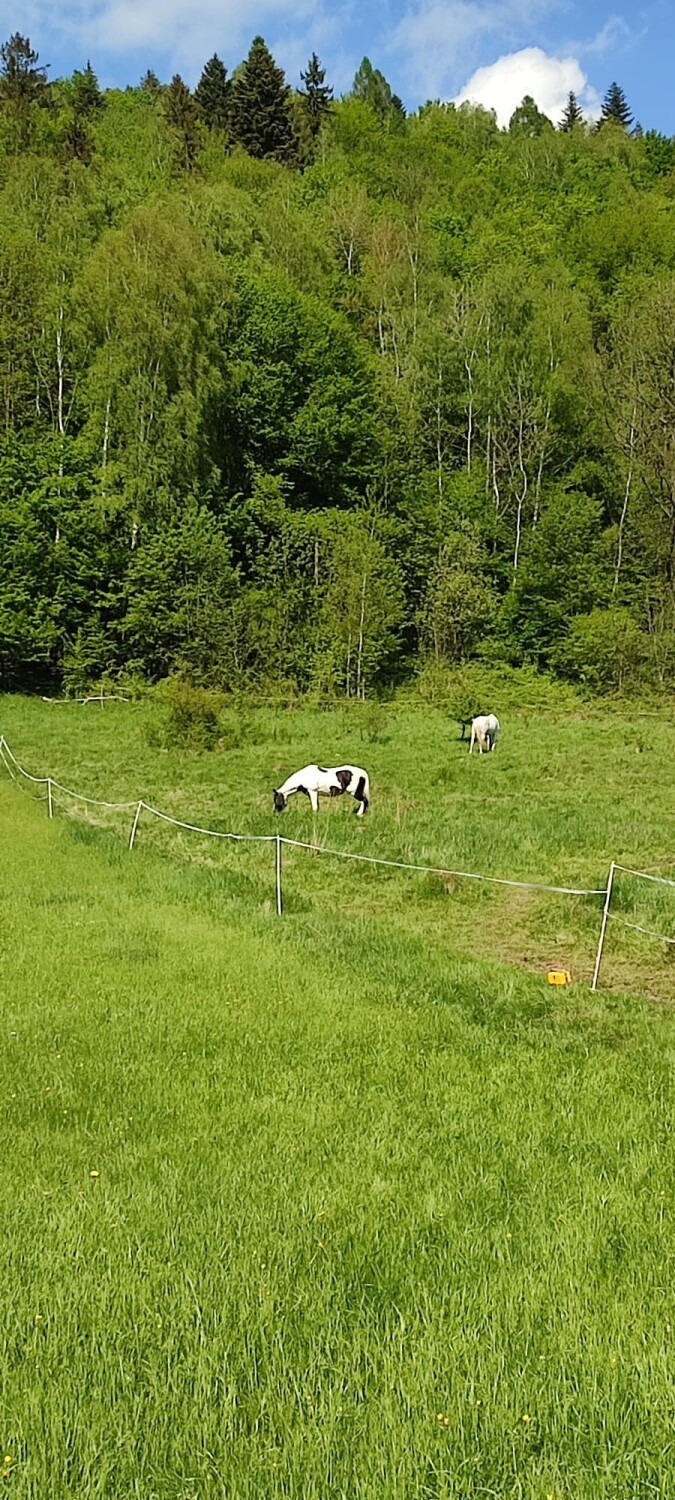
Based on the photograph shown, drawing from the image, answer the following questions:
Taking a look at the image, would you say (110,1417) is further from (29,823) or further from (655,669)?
(655,669)

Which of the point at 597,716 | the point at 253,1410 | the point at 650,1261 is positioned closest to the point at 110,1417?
the point at 253,1410

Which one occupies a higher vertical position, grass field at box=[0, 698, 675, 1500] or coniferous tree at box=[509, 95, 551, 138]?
coniferous tree at box=[509, 95, 551, 138]

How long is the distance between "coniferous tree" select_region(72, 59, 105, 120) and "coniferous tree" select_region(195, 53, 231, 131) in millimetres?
8501

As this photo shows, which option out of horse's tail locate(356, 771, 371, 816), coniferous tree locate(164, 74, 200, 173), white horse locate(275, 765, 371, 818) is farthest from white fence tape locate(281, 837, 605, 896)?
coniferous tree locate(164, 74, 200, 173)

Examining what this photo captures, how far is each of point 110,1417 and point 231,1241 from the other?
134 cm

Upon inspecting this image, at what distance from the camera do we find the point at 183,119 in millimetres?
77875

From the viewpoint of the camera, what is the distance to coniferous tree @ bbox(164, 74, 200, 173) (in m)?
71.8

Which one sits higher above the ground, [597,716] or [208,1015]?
[208,1015]

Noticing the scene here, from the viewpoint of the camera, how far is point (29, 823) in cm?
1920

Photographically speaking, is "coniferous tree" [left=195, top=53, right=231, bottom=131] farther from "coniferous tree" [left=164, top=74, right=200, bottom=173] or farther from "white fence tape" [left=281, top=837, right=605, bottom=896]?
"white fence tape" [left=281, top=837, right=605, bottom=896]

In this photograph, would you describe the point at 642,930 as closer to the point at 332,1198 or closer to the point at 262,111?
the point at 332,1198

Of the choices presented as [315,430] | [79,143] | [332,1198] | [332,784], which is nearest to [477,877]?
[332,1198]

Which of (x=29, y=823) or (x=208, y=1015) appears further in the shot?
(x=29, y=823)

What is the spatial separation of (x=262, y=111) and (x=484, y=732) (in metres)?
74.1
